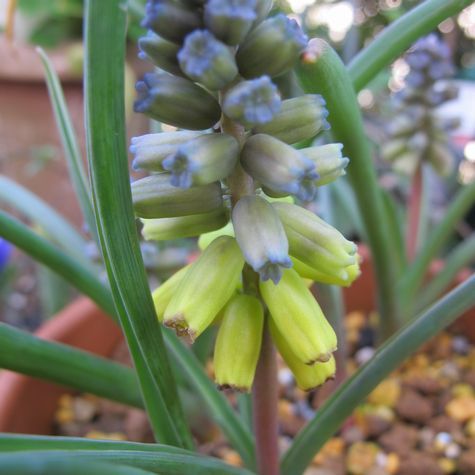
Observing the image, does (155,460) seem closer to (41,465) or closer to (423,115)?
(41,465)

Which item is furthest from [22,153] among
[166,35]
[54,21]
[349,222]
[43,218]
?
[166,35]

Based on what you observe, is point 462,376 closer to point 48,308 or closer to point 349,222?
point 349,222

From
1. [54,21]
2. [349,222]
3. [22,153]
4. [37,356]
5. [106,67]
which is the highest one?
[54,21]

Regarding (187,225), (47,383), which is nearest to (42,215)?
(47,383)

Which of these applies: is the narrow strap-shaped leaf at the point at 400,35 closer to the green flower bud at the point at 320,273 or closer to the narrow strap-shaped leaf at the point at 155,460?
the green flower bud at the point at 320,273

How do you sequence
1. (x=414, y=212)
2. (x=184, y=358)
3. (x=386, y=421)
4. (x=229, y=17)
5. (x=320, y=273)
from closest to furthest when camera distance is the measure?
1. (x=229, y=17)
2. (x=320, y=273)
3. (x=184, y=358)
4. (x=386, y=421)
5. (x=414, y=212)

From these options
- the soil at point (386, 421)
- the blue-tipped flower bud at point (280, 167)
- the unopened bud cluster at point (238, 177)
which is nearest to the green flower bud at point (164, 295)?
the unopened bud cluster at point (238, 177)
